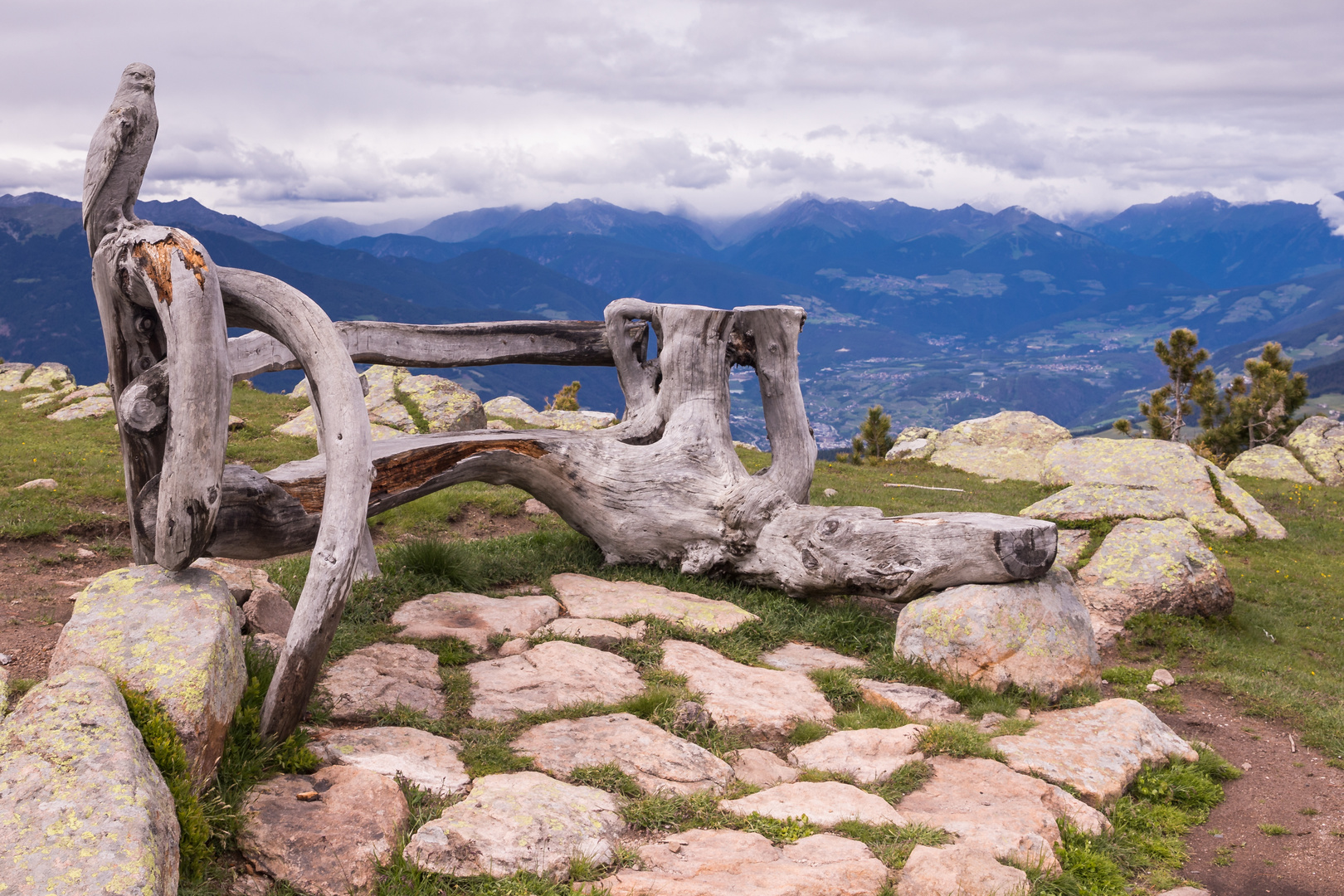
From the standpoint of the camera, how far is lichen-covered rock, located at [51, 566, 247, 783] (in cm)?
548

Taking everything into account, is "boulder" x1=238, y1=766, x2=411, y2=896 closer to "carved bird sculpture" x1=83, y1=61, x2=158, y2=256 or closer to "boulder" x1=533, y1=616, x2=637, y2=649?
"boulder" x1=533, y1=616, x2=637, y2=649

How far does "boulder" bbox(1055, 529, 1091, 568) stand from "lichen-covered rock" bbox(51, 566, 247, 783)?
12.1 meters

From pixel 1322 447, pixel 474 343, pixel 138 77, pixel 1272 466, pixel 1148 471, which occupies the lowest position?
pixel 1272 466

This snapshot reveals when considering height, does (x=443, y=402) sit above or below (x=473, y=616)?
above

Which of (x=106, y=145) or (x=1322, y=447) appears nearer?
(x=106, y=145)

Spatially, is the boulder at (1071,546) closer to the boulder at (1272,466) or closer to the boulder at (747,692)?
the boulder at (747,692)

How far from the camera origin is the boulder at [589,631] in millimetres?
9219

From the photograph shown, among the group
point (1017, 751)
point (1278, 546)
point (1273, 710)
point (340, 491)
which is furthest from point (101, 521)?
point (1278, 546)

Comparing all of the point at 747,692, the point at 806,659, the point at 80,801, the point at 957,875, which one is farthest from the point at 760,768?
the point at 80,801

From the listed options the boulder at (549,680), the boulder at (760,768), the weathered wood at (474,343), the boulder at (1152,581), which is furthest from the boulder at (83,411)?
the boulder at (1152,581)

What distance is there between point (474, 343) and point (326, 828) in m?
8.24

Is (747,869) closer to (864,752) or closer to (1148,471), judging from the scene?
(864,752)

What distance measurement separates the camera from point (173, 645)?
18.9ft

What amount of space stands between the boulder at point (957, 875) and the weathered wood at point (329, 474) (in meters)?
4.49
